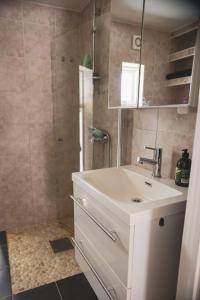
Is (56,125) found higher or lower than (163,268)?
higher

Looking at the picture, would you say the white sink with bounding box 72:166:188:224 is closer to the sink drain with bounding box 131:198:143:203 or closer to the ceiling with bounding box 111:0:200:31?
the sink drain with bounding box 131:198:143:203

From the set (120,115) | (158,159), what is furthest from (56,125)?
(158,159)

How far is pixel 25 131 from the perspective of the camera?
2084 mm

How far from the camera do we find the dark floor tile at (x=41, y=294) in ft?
4.58

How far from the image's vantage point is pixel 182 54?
3.55ft

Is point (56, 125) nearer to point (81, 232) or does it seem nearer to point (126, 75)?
point (126, 75)

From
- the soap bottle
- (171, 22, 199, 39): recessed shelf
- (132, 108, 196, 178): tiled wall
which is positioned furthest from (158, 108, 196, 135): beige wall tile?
(171, 22, 199, 39): recessed shelf

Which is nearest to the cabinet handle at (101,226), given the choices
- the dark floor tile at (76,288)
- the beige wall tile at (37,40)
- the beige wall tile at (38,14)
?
the dark floor tile at (76,288)

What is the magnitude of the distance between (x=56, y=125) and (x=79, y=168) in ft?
1.73

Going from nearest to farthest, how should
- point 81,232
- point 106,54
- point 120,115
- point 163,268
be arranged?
1. point 163,268
2. point 81,232
3. point 120,115
4. point 106,54

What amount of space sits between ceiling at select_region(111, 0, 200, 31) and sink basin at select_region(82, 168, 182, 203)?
0.89 m

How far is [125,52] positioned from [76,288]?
176cm

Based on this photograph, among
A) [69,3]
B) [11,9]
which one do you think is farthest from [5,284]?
[69,3]

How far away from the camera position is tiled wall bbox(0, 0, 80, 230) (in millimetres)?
1916
